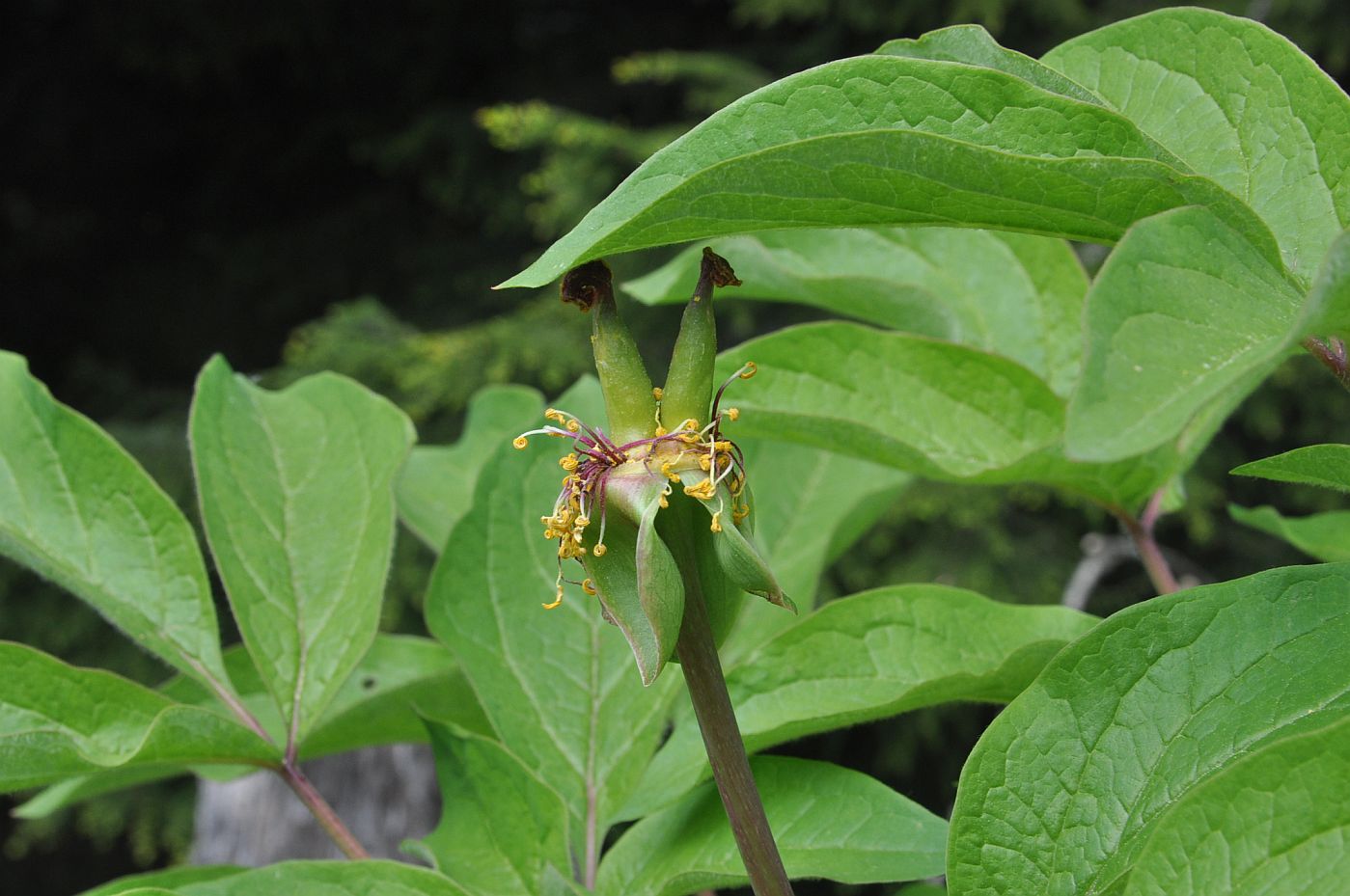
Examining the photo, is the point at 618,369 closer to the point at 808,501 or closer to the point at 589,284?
the point at 589,284

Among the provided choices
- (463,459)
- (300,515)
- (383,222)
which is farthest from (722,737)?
(383,222)

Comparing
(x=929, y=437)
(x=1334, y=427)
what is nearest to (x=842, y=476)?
(x=929, y=437)

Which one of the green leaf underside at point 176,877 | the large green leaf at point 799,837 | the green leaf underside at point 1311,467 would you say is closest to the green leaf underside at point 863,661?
the large green leaf at point 799,837

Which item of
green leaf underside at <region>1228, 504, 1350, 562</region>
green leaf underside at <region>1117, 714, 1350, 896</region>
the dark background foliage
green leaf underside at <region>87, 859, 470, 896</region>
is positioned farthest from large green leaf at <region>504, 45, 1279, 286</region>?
the dark background foliage

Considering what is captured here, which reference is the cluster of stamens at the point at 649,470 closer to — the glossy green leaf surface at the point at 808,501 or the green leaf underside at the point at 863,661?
the green leaf underside at the point at 863,661

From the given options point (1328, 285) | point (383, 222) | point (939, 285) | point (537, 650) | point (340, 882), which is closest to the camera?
point (1328, 285)

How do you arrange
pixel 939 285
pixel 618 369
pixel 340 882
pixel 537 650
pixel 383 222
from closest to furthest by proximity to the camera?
pixel 618 369 < pixel 340 882 < pixel 537 650 < pixel 939 285 < pixel 383 222

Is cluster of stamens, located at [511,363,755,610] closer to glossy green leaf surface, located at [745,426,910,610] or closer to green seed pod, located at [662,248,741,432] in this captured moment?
green seed pod, located at [662,248,741,432]
